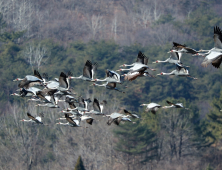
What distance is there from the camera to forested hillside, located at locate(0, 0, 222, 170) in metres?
54.4

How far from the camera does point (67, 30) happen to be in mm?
104250

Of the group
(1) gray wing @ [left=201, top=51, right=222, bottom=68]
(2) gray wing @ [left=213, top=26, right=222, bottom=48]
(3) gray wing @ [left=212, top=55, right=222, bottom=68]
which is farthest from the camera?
(2) gray wing @ [left=213, top=26, right=222, bottom=48]

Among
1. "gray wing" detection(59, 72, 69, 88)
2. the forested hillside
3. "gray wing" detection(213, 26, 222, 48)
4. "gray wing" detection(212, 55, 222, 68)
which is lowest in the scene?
the forested hillside

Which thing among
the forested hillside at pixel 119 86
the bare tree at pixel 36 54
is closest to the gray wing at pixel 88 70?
the forested hillside at pixel 119 86

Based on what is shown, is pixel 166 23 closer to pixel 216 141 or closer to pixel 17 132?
pixel 216 141

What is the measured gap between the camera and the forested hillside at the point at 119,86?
54438 mm

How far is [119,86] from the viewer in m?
73.9

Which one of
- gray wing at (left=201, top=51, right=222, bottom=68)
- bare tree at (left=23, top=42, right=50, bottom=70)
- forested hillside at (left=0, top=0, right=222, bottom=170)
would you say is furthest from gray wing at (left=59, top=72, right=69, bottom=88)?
bare tree at (left=23, top=42, right=50, bottom=70)

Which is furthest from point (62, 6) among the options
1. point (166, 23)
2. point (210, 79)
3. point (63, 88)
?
point (63, 88)

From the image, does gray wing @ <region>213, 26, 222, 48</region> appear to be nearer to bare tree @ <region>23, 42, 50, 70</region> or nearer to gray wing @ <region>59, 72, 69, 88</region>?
gray wing @ <region>59, 72, 69, 88</region>

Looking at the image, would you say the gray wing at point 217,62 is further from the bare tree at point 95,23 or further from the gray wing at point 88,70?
the bare tree at point 95,23

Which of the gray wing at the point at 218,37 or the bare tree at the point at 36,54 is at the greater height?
the gray wing at the point at 218,37

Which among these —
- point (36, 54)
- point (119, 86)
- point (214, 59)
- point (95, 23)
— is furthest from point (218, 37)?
point (95, 23)

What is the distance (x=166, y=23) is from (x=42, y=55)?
28.8 m
